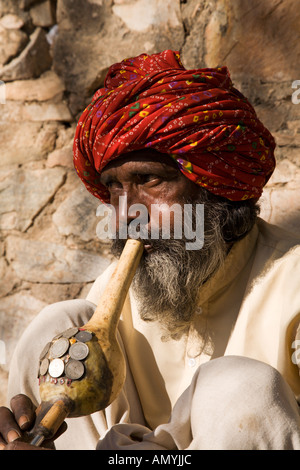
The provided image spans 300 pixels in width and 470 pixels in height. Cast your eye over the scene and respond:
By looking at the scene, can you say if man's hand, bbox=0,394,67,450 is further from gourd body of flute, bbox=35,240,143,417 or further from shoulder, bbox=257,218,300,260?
shoulder, bbox=257,218,300,260

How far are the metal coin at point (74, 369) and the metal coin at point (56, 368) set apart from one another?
0.04ft

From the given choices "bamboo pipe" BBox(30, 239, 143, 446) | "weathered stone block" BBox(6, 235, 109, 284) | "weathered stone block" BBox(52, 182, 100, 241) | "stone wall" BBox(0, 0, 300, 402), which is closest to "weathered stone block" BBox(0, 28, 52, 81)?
"stone wall" BBox(0, 0, 300, 402)

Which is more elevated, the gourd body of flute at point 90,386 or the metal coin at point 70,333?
the metal coin at point 70,333

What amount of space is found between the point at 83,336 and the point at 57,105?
1.87 m

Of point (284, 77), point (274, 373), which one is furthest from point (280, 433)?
point (284, 77)

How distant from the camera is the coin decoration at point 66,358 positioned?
1.58 meters

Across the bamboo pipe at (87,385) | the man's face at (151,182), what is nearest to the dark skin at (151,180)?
the man's face at (151,182)

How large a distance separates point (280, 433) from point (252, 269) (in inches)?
31.9

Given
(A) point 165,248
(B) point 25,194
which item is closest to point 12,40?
(B) point 25,194

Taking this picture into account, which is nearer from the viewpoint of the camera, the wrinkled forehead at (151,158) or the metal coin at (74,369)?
the metal coin at (74,369)

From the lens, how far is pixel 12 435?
63.4 inches

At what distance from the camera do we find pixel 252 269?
2227mm

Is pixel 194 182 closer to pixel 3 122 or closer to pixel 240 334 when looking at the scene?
pixel 240 334

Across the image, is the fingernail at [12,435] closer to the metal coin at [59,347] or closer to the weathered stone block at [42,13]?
the metal coin at [59,347]
